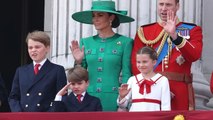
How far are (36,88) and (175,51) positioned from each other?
49.8 inches

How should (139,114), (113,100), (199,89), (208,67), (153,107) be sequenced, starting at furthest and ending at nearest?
(208,67) < (199,89) < (113,100) < (153,107) < (139,114)

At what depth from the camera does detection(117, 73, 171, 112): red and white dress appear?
7.16m

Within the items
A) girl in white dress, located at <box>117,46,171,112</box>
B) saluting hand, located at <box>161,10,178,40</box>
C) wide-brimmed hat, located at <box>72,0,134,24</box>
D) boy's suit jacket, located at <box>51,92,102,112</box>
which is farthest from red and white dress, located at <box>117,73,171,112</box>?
wide-brimmed hat, located at <box>72,0,134,24</box>

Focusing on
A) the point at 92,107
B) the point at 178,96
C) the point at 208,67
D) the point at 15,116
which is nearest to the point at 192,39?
the point at 178,96

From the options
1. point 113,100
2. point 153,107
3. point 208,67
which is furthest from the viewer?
point 208,67

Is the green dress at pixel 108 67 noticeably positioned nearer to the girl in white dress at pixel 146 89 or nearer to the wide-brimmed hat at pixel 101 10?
the wide-brimmed hat at pixel 101 10

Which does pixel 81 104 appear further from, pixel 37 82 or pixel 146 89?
pixel 146 89

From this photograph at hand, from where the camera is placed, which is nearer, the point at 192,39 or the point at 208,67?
the point at 192,39

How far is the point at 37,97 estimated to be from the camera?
7.37m

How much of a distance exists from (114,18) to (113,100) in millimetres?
777

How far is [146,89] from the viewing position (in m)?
7.21

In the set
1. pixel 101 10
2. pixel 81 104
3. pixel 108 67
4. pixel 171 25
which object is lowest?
pixel 81 104

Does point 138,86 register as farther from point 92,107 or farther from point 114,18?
point 114,18

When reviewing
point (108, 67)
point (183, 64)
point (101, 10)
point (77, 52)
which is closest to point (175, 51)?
point (183, 64)
